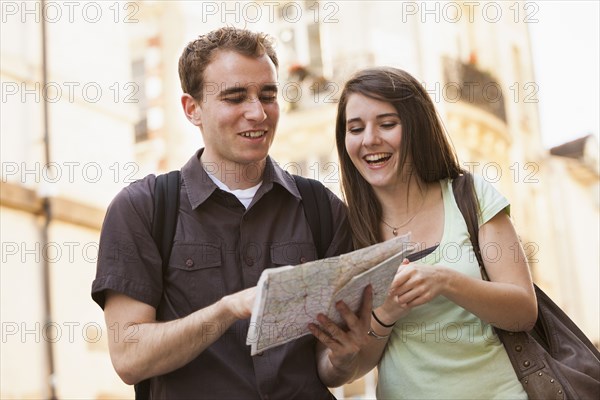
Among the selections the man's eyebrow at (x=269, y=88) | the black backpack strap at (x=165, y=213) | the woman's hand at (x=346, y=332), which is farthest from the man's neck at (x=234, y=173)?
the woman's hand at (x=346, y=332)

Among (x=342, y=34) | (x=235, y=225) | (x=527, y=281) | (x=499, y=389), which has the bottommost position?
(x=499, y=389)

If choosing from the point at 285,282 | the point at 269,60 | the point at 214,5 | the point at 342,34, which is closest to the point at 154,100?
the point at 214,5

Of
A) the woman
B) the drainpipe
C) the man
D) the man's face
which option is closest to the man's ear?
the man

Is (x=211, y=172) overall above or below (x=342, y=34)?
below

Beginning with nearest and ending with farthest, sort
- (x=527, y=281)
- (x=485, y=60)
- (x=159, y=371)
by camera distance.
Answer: (x=159, y=371) → (x=527, y=281) → (x=485, y=60)

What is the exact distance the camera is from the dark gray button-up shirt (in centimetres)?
344

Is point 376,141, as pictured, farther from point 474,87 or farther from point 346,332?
point 474,87

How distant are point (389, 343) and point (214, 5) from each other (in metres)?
14.0

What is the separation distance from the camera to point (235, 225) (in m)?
3.71

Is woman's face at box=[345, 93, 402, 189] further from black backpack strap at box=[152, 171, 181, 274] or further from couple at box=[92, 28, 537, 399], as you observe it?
black backpack strap at box=[152, 171, 181, 274]

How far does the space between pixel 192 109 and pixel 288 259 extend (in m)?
0.78

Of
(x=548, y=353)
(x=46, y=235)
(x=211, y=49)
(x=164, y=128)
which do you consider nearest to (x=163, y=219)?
(x=211, y=49)

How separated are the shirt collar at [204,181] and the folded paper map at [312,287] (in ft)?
2.47

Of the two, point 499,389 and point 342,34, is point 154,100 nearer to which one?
point 342,34
